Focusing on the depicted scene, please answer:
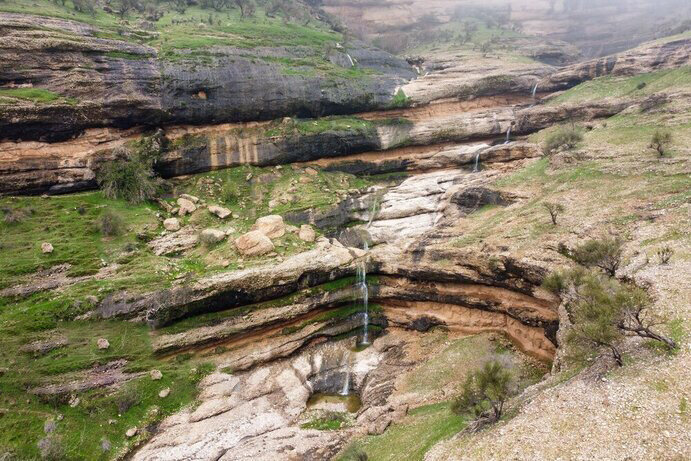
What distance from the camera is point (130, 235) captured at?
102 feet

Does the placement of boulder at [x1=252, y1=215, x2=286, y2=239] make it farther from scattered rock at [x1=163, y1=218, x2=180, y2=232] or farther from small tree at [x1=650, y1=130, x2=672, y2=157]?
small tree at [x1=650, y1=130, x2=672, y2=157]

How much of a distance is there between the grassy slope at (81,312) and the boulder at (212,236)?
0.73m

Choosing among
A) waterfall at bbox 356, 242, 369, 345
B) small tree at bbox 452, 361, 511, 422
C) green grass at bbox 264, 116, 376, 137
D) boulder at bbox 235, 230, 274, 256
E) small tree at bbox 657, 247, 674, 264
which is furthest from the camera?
green grass at bbox 264, 116, 376, 137

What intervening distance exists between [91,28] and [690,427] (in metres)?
52.4

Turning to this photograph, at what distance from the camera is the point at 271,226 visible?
108 ft

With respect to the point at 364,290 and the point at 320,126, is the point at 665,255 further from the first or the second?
the point at 320,126

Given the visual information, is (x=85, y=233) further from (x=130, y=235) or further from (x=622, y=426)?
(x=622, y=426)

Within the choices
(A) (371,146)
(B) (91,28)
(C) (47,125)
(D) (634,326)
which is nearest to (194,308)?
(C) (47,125)

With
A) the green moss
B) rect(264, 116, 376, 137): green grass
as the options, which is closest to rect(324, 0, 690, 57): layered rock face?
rect(264, 116, 376, 137): green grass

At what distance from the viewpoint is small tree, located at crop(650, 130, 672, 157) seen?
28594 mm

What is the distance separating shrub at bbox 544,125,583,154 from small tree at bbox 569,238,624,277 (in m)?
17.9

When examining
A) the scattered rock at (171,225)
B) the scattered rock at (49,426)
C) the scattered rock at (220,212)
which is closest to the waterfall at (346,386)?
the scattered rock at (49,426)

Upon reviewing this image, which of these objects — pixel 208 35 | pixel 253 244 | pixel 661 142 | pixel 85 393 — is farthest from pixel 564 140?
pixel 208 35

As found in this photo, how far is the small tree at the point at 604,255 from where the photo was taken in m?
20.1
